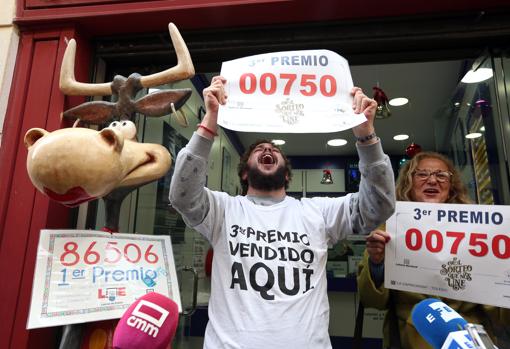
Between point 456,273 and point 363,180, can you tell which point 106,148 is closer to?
point 363,180

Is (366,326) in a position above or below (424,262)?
below

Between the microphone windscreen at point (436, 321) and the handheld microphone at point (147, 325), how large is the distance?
26.0 inches

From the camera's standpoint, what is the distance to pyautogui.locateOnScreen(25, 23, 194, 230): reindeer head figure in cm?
126

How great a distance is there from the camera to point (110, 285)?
1453 mm

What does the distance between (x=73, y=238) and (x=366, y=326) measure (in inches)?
152

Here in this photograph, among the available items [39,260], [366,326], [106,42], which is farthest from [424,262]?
[366,326]

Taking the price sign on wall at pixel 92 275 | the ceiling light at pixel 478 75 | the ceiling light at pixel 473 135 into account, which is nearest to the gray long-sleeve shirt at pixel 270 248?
the price sign on wall at pixel 92 275

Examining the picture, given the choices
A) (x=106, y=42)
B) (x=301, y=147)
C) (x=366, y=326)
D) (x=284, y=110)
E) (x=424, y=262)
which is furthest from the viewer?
(x=301, y=147)

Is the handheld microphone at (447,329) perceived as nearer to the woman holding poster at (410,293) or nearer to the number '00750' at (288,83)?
the woman holding poster at (410,293)

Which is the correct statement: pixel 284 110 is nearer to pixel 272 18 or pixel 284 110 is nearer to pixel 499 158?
pixel 272 18

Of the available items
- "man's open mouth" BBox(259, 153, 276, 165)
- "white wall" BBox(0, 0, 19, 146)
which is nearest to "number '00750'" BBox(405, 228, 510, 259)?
"man's open mouth" BBox(259, 153, 276, 165)

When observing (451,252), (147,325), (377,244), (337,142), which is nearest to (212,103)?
(147,325)

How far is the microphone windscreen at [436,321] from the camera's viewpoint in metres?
0.85

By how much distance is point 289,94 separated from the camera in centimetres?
157
